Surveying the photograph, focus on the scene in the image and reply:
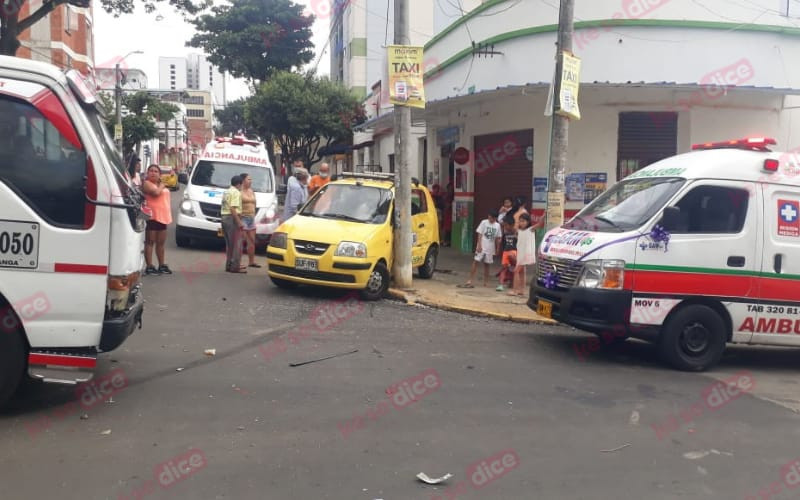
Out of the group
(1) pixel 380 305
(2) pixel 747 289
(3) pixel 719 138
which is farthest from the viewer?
(3) pixel 719 138

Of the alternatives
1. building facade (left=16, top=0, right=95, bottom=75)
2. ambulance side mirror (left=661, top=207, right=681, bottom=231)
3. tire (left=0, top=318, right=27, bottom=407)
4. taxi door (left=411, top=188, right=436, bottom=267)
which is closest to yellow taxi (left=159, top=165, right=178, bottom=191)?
taxi door (left=411, top=188, right=436, bottom=267)

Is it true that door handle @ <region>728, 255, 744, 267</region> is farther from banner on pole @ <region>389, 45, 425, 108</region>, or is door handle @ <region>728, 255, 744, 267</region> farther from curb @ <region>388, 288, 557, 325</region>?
banner on pole @ <region>389, 45, 425, 108</region>

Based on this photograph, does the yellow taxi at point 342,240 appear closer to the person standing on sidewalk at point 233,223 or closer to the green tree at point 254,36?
the person standing on sidewalk at point 233,223

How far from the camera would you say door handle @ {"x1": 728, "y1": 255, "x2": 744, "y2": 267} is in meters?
7.41

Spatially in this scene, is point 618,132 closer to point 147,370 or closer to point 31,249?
point 147,370

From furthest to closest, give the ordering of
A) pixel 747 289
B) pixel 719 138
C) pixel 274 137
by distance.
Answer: pixel 274 137
pixel 719 138
pixel 747 289

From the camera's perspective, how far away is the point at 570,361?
7543mm

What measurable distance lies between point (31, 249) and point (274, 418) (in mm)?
2117

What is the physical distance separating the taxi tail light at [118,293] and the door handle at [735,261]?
6015mm

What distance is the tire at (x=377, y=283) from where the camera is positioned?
10.4 metres

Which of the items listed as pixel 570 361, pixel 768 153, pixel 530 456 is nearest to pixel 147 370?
pixel 530 456

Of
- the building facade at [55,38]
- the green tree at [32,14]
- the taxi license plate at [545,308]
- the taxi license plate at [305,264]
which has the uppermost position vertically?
the building facade at [55,38]

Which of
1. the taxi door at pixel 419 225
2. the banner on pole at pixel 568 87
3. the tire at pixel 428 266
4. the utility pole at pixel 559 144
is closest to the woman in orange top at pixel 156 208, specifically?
→ the taxi door at pixel 419 225

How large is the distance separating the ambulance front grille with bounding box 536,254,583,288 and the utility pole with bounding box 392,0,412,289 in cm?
346
